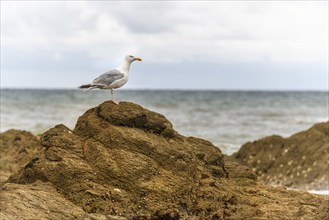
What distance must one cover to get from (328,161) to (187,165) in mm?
8571

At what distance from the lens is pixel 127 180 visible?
22.7 ft

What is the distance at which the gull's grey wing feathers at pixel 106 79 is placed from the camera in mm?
7812

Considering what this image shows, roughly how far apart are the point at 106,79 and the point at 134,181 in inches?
68.8

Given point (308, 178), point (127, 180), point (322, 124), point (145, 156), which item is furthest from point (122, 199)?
point (322, 124)

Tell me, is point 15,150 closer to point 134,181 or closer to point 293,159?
point 134,181

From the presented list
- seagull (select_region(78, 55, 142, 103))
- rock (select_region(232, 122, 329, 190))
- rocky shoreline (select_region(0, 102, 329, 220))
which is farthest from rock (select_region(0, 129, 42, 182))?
rock (select_region(232, 122, 329, 190))

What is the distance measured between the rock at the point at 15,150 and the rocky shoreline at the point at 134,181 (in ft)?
11.7

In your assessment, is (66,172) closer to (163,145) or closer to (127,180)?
(127,180)

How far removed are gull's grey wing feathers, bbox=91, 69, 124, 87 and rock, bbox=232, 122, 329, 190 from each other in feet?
25.3

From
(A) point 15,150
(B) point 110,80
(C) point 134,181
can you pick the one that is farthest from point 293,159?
(C) point 134,181

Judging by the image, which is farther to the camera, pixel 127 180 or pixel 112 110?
pixel 112 110

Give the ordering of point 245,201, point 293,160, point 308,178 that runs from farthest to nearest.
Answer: point 293,160
point 308,178
point 245,201

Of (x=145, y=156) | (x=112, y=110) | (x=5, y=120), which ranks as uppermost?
(x=112, y=110)

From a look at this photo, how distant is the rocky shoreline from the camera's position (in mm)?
6602
